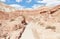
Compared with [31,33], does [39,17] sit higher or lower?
higher

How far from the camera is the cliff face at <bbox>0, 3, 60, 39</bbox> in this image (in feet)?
7.73

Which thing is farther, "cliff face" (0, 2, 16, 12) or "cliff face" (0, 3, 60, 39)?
"cliff face" (0, 2, 16, 12)

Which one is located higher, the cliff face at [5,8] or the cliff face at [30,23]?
the cliff face at [5,8]

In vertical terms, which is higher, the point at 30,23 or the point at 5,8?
the point at 5,8

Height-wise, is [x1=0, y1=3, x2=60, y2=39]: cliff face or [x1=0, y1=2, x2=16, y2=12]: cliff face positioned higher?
[x1=0, y1=2, x2=16, y2=12]: cliff face

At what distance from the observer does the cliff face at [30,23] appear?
2356 mm

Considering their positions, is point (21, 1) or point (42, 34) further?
point (21, 1)

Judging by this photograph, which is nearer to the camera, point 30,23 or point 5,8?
point 30,23

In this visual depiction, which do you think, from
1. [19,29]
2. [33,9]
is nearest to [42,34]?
[19,29]

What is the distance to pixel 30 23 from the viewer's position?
259cm

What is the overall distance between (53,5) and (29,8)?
362 millimetres

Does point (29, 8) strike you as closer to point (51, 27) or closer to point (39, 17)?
point (39, 17)

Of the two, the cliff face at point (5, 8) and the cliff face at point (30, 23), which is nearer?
the cliff face at point (30, 23)

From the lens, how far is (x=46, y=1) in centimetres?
270
